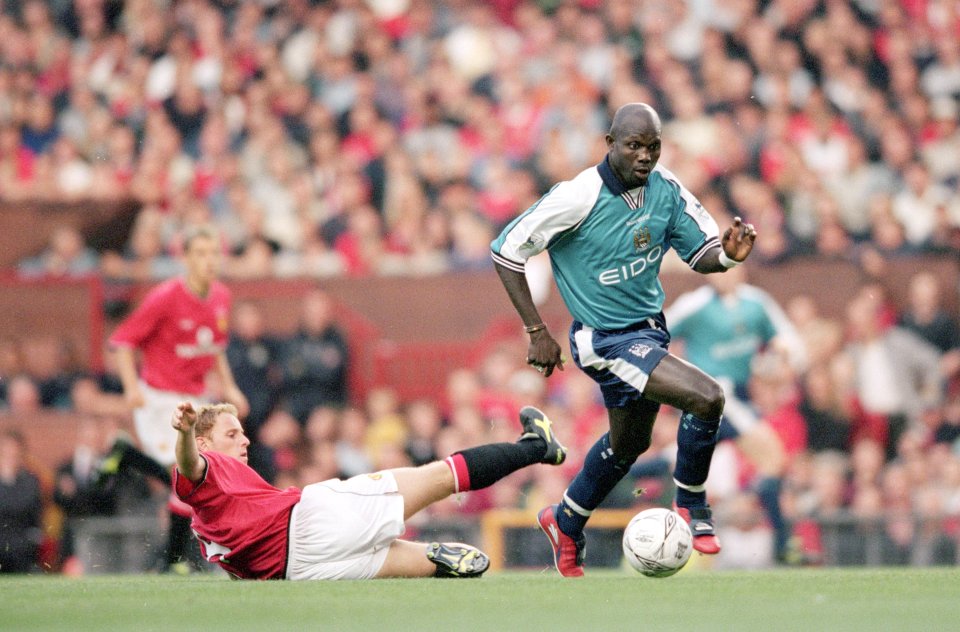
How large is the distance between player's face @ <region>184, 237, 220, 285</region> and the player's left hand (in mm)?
3921

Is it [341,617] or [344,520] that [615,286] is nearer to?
[344,520]

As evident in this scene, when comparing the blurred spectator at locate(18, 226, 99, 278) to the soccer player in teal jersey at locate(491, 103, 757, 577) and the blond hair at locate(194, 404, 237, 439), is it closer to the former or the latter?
the blond hair at locate(194, 404, 237, 439)

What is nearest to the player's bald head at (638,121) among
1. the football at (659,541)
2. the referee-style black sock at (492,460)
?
the referee-style black sock at (492,460)

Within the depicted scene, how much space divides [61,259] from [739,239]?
27.4ft

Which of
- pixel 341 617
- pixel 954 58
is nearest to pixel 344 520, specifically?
pixel 341 617

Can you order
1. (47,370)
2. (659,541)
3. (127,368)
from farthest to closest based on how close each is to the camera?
(47,370) → (127,368) → (659,541)

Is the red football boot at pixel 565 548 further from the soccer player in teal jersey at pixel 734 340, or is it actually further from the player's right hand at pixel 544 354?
the soccer player in teal jersey at pixel 734 340

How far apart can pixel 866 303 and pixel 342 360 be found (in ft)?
14.2

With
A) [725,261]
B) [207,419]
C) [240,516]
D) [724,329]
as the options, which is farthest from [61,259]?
[725,261]

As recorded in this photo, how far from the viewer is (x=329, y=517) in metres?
7.64

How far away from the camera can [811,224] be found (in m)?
14.1

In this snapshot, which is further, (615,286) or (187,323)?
(187,323)

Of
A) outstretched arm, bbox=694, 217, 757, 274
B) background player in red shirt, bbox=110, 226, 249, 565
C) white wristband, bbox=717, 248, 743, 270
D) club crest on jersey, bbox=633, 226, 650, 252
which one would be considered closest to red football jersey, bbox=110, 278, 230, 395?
background player in red shirt, bbox=110, 226, 249, 565

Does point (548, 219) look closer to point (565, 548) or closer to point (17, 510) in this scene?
point (565, 548)
